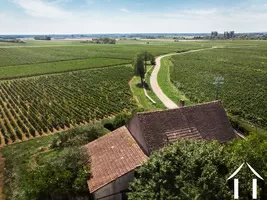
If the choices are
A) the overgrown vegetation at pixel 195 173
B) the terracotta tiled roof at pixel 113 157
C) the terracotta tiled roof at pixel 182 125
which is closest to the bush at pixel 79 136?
the terracotta tiled roof at pixel 113 157

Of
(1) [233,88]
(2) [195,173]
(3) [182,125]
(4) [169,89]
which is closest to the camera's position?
(2) [195,173]

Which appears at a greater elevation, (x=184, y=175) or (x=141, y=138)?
(x=184, y=175)

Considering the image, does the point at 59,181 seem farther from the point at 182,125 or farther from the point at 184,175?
the point at 182,125

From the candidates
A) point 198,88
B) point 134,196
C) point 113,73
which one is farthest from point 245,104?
point 113,73

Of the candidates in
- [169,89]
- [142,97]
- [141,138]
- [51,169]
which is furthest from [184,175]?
[169,89]

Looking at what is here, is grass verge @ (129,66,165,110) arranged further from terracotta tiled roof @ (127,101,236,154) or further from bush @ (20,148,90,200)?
bush @ (20,148,90,200)

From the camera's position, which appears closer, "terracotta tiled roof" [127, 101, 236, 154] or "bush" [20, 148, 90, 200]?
"bush" [20, 148, 90, 200]

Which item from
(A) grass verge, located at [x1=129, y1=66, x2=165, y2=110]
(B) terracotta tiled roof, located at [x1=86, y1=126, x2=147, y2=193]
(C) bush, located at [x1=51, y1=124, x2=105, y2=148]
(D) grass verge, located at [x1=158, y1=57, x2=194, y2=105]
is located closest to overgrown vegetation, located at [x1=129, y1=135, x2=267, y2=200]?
(B) terracotta tiled roof, located at [x1=86, y1=126, x2=147, y2=193]
